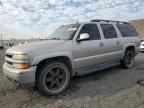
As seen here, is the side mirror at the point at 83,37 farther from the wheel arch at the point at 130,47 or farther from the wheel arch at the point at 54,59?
the wheel arch at the point at 130,47

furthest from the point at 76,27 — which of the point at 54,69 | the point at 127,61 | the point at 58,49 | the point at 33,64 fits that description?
the point at 127,61

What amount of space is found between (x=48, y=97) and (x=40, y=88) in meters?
0.33

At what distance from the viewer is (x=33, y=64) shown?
416 cm

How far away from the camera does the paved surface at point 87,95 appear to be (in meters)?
4.03

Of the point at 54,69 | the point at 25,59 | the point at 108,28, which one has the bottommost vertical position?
the point at 54,69

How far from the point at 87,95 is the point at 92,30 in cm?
221

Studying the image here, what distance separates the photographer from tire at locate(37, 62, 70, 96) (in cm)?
436

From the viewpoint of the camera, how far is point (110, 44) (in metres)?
6.18

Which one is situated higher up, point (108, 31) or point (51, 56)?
point (108, 31)

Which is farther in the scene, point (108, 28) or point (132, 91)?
point (108, 28)

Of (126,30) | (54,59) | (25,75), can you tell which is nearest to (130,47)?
(126,30)

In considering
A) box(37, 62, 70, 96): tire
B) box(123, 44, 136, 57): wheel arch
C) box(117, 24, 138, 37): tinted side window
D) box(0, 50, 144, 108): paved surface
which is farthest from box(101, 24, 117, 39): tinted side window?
box(37, 62, 70, 96): tire

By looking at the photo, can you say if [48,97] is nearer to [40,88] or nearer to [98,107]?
[40,88]

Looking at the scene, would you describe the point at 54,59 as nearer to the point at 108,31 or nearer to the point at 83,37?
the point at 83,37
